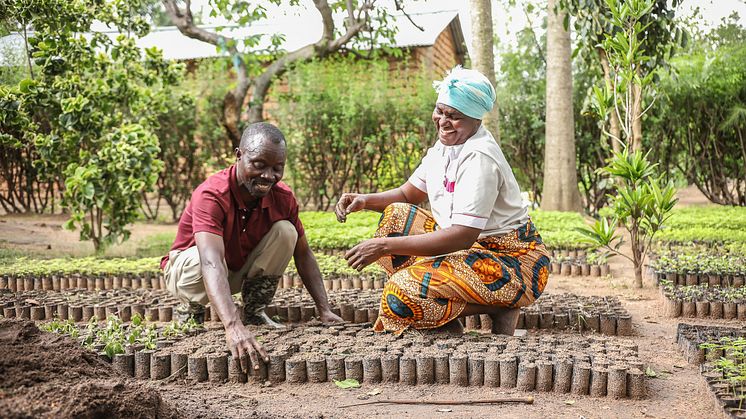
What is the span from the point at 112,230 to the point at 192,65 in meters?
8.91

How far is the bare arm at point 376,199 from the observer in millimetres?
4344

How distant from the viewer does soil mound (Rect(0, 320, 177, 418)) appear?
2.29 m

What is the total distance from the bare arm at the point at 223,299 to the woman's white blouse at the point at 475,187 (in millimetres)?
1193

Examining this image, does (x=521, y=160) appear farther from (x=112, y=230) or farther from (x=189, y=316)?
(x=189, y=316)

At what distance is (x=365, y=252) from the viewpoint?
12.0ft

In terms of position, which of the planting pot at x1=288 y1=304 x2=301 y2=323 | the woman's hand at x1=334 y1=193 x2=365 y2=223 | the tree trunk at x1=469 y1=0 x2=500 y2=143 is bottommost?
the planting pot at x1=288 y1=304 x2=301 y2=323

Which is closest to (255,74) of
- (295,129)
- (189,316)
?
(295,129)

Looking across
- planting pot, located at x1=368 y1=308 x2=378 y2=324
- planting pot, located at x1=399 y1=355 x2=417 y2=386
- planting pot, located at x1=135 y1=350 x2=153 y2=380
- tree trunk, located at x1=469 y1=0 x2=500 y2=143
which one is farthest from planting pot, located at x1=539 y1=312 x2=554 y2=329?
tree trunk, located at x1=469 y1=0 x2=500 y2=143

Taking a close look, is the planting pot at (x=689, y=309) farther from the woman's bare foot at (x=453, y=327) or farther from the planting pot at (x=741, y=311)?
the woman's bare foot at (x=453, y=327)

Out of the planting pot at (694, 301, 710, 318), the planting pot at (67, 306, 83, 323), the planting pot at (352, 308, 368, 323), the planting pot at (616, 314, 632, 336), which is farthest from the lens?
the planting pot at (67, 306, 83, 323)

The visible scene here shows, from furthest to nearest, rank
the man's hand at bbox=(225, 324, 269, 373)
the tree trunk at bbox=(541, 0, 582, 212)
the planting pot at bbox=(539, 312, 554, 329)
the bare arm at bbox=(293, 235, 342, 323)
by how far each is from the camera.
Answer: the tree trunk at bbox=(541, 0, 582, 212) → the planting pot at bbox=(539, 312, 554, 329) → the bare arm at bbox=(293, 235, 342, 323) → the man's hand at bbox=(225, 324, 269, 373)

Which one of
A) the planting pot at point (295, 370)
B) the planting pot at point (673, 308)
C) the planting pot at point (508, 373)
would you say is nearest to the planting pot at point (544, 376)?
the planting pot at point (508, 373)

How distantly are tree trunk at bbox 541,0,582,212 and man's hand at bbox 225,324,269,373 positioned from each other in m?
8.45

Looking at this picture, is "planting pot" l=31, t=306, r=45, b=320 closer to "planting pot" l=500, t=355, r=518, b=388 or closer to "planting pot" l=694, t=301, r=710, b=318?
"planting pot" l=500, t=355, r=518, b=388
